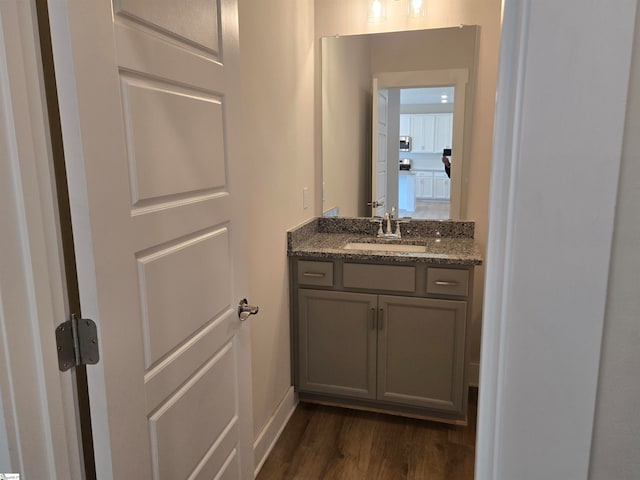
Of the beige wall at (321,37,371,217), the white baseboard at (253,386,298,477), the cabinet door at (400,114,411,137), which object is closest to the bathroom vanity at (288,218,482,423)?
the white baseboard at (253,386,298,477)

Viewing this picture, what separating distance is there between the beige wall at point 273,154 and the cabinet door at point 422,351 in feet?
1.80

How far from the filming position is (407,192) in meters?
2.86

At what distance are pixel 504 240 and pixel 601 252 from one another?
113mm

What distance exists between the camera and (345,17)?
2721mm

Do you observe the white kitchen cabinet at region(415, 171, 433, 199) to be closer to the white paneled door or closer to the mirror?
the mirror

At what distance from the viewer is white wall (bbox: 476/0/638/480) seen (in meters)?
0.55

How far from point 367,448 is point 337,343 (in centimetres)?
55

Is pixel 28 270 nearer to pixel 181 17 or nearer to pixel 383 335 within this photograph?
pixel 181 17

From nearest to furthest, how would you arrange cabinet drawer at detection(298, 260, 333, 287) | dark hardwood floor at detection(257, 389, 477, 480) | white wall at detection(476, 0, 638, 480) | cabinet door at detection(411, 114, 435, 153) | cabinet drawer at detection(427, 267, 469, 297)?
white wall at detection(476, 0, 638, 480), dark hardwood floor at detection(257, 389, 477, 480), cabinet drawer at detection(427, 267, 469, 297), cabinet drawer at detection(298, 260, 333, 287), cabinet door at detection(411, 114, 435, 153)

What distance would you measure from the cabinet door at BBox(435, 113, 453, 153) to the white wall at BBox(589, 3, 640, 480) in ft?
7.26

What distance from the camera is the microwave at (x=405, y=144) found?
110 inches

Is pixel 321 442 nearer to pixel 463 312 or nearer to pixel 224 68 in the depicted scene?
pixel 463 312

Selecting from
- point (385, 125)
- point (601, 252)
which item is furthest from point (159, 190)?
point (385, 125)

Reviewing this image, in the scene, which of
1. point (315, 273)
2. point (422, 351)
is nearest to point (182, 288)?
point (315, 273)
